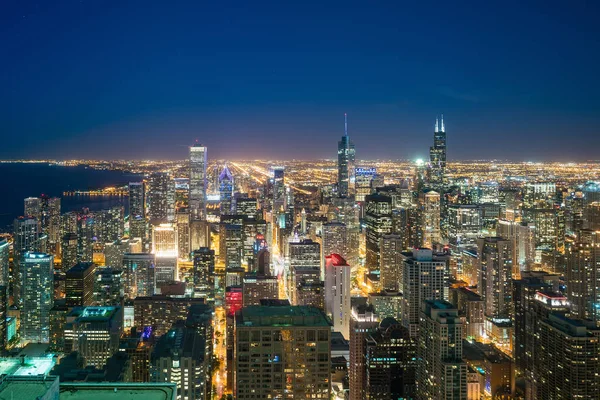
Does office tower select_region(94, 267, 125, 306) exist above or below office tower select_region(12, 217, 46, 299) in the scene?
below

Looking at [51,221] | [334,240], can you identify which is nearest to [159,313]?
[334,240]

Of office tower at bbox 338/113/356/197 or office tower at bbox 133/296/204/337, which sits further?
office tower at bbox 338/113/356/197

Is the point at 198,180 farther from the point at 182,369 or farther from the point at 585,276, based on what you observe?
the point at 182,369

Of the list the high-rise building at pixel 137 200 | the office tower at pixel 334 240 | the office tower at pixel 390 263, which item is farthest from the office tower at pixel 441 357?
the high-rise building at pixel 137 200

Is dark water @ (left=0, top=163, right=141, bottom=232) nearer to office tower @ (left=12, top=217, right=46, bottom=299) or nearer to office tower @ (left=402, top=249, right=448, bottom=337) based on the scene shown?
office tower @ (left=12, top=217, right=46, bottom=299)

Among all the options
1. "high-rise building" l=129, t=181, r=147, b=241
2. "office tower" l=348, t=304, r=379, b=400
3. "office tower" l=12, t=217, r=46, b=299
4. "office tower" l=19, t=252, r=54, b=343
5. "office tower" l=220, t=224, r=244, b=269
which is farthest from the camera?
"high-rise building" l=129, t=181, r=147, b=241

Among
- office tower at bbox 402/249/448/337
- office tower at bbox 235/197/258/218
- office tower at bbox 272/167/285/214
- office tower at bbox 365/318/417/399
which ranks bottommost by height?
office tower at bbox 365/318/417/399

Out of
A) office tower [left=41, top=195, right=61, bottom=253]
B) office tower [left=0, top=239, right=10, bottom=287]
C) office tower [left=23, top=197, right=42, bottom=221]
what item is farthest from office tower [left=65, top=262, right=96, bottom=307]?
office tower [left=23, top=197, right=42, bottom=221]
